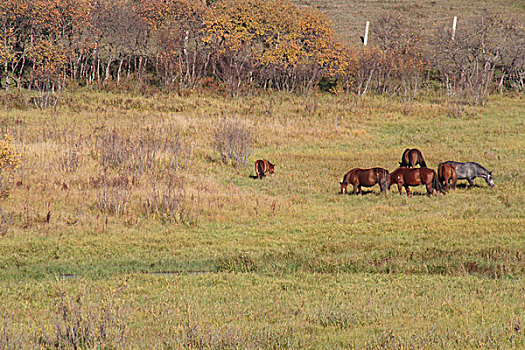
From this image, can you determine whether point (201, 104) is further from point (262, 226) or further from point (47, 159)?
point (262, 226)

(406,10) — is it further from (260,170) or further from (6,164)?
(6,164)

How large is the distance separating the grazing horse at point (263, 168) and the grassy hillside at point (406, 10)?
52.3 meters

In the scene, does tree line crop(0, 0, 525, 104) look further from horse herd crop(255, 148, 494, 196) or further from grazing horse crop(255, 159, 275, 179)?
horse herd crop(255, 148, 494, 196)

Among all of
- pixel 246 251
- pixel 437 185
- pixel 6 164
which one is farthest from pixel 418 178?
pixel 6 164

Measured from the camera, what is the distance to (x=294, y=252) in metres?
13.9

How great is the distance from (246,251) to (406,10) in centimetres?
8190

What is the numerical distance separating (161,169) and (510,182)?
588 inches

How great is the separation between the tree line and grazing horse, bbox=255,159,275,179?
26.7 metres

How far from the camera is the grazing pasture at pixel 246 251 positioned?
25.0ft

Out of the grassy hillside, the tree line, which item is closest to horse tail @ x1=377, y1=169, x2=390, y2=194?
the tree line

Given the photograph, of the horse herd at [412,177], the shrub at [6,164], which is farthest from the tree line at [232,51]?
the shrub at [6,164]

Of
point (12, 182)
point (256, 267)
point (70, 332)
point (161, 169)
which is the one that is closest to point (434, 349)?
point (70, 332)

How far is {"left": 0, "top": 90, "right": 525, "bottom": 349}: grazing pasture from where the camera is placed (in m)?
7.62

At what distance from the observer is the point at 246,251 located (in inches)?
563
